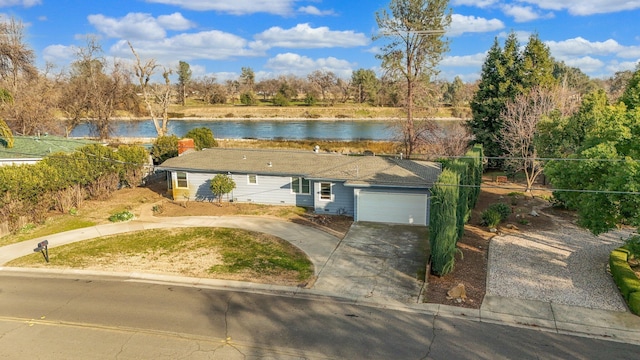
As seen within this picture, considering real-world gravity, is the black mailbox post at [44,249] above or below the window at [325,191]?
below

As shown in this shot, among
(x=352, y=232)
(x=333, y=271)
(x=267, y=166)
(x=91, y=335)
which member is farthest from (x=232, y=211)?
(x=91, y=335)

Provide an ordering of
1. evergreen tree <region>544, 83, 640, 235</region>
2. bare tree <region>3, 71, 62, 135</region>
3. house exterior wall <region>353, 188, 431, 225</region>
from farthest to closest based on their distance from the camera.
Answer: bare tree <region>3, 71, 62, 135</region>
house exterior wall <region>353, 188, 431, 225</region>
evergreen tree <region>544, 83, 640, 235</region>

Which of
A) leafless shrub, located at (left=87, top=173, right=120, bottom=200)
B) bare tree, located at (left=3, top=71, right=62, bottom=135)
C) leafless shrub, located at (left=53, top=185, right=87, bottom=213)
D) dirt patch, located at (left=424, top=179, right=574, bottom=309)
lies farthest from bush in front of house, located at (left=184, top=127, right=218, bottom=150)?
dirt patch, located at (left=424, top=179, right=574, bottom=309)

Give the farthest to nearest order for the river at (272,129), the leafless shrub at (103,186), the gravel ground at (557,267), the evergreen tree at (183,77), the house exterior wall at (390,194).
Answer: the evergreen tree at (183,77) → the river at (272,129) → the leafless shrub at (103,186) → the house exterior wall at (390,194) → the gravel ground at (557,267)

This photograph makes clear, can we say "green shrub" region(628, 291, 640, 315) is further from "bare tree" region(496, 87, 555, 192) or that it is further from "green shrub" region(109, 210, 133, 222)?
"green shrub" region(109, 210, 133, 222)

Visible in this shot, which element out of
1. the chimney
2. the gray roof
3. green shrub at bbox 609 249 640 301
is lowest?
green shrub at bbox 609 249 640 301

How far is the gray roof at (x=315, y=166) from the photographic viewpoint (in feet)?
68.9

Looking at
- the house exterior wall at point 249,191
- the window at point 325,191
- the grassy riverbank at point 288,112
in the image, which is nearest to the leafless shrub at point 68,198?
the house exterior wall at point 249,191

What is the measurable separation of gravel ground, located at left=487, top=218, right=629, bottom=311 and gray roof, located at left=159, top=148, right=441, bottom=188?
5.03m

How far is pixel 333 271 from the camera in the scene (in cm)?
1534

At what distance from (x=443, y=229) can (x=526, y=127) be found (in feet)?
56.6

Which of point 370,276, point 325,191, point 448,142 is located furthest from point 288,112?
point 370,276

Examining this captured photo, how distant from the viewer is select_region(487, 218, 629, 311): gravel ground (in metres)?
13.1

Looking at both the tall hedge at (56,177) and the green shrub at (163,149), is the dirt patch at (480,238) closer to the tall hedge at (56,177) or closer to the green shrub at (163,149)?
the tall hedge at (56,177)
